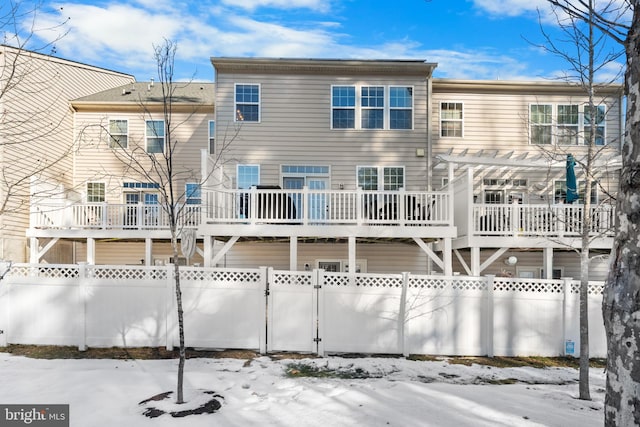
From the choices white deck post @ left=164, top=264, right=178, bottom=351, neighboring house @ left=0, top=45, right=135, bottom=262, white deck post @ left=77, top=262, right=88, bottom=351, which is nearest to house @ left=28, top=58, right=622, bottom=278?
neighboring house @ left=0, top=45, right=135, bottom=262

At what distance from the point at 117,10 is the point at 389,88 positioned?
7681 millimetres

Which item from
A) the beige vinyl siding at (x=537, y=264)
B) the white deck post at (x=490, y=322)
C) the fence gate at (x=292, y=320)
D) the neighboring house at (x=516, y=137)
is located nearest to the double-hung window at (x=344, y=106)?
the neighboring house at (x=516, y=137)

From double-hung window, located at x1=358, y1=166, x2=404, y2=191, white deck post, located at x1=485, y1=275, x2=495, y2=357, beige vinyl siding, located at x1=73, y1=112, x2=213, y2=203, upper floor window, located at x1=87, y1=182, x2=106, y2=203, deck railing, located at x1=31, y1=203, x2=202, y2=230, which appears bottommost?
white deck post, located at x1=485, y1=275, x2=495, y2=357

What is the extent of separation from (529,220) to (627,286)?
8.30 m

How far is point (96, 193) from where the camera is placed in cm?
Result: 1395

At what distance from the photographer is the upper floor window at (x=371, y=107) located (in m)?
11.9

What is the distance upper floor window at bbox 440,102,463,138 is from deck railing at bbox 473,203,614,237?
3522 millimetres

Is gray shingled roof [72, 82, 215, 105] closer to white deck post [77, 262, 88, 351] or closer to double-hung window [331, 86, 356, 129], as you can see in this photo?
double-hung window [331, 86, 356, 129]

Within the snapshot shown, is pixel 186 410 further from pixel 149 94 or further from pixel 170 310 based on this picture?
pixel 149 94

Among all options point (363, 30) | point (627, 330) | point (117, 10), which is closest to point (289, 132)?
point (363, 30)

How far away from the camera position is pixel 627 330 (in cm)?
230

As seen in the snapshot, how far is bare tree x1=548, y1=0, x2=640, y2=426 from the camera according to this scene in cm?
227

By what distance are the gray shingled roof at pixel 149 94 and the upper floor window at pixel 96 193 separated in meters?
2.94

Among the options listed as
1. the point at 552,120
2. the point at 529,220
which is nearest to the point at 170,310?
the point at 529,220
